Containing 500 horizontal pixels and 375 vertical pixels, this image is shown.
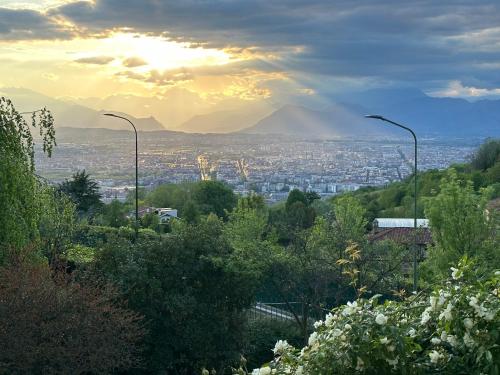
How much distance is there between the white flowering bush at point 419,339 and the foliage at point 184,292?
483 inches

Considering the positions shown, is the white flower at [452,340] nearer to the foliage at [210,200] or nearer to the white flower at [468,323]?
the white flower at [468,323]

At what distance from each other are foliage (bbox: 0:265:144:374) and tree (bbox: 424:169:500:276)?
42.4 ft

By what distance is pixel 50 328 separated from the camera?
1323 cm

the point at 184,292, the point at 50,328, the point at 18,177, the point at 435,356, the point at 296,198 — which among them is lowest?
the point at 296,198

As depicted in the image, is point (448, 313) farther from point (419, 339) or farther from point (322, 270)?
point (322, 270)

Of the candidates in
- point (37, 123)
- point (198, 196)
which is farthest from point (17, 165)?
point (198, 196)

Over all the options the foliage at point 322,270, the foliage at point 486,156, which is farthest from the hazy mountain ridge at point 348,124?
the foliage at point 322,270

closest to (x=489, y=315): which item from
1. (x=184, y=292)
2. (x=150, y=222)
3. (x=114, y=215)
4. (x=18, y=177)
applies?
(x=18, y=177)

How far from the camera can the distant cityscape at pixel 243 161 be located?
8488cm

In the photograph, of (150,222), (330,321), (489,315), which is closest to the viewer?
(489,315)

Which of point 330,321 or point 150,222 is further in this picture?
point 150,222

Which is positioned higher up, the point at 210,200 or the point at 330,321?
the point at 330,321

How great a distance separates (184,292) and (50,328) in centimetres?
550

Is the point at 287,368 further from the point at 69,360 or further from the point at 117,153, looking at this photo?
the point at 117,153
